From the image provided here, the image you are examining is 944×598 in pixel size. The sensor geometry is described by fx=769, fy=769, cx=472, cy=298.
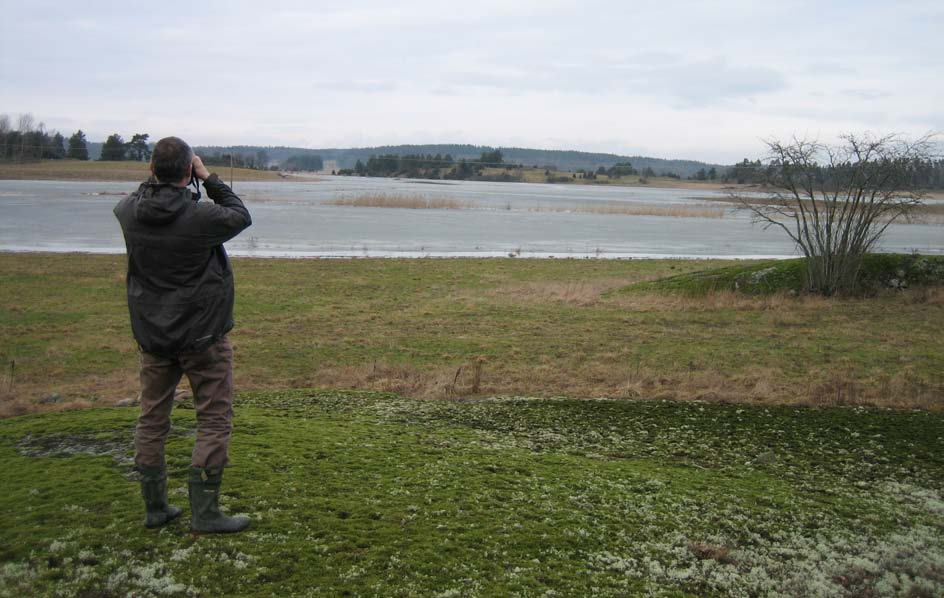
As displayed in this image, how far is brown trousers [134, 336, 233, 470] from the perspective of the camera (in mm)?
4527

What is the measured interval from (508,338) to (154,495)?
12.4 meters

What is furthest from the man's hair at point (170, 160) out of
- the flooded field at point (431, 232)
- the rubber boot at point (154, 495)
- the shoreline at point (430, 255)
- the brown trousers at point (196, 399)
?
the flooded field at point (431, 232)

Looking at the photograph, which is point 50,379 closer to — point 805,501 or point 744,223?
point 805,501

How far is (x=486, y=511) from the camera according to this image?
512cm

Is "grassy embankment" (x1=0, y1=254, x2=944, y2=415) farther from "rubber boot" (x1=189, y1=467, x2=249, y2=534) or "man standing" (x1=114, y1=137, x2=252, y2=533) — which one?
"rubber boot" (x1=189, y1=467, x2=249, y2=534)

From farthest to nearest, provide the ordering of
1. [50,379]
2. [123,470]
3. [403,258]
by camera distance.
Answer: [403,258], [50,379], [123,470]

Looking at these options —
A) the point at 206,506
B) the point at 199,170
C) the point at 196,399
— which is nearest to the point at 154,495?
the point at 206,506

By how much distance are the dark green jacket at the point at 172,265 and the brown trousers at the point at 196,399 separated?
107 mm

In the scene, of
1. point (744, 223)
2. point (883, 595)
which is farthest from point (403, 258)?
point (744, 223)

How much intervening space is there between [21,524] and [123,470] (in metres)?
1.06

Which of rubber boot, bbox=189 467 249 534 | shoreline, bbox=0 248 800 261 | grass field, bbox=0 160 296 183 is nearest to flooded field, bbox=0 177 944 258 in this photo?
shoreline, bbox=0 248 800 261

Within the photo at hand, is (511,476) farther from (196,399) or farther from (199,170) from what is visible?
(199,170)

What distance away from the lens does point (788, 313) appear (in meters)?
19.8

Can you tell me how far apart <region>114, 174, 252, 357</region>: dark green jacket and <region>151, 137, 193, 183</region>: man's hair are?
0.21 ft
